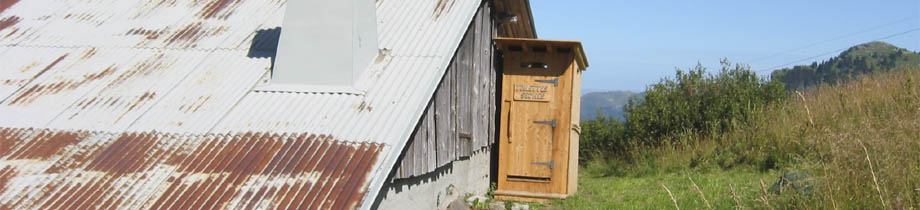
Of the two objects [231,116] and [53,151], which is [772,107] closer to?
[231,116]

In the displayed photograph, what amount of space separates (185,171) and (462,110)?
12.6 ft

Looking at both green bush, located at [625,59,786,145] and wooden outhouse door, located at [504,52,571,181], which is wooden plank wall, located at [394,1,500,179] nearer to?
wooden outhouse door, located at [504,52,571,181]

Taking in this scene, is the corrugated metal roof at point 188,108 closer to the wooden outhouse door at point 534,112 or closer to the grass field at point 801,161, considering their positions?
the wooden outhouse door at point 534,112

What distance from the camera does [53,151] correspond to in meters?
8.01

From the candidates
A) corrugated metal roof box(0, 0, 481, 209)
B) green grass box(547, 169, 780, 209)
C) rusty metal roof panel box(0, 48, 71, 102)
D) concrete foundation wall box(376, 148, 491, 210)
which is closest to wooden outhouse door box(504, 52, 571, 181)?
concrete foundation wall box(376, 148, 491, 210)

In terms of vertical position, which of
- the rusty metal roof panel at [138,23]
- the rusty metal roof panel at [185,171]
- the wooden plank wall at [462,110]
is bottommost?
the rusty metal roof panel at [185,171]

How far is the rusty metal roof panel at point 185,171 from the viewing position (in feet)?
22.1

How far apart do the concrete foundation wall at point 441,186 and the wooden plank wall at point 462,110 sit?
0.54 feet

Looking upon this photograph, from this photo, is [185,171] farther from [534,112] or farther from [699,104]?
[699,104]

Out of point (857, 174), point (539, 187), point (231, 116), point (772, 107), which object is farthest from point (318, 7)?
point (772, 107)

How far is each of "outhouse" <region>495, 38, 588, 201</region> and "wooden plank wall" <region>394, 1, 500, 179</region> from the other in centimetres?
32

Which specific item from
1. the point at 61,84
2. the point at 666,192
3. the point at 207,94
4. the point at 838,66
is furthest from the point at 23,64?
the point at 838,66

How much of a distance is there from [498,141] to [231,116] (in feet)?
18.4

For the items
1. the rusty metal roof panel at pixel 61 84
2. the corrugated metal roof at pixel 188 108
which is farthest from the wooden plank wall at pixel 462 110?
the rusty metal roof panel at pixel 61 84
